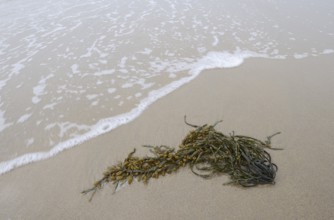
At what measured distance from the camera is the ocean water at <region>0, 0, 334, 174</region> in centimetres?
281

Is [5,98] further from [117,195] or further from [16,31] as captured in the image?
[16,31]

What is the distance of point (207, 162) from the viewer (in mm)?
2199

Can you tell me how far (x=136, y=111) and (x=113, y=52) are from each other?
5.71ft

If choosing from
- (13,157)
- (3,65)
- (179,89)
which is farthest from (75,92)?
(3,65)

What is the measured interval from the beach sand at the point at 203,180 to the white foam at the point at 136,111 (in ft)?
0.27

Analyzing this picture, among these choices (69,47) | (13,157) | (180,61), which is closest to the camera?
(13,157)

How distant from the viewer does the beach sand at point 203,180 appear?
187 centimetres

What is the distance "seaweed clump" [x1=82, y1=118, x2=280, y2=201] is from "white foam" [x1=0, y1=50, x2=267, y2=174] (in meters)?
0.58

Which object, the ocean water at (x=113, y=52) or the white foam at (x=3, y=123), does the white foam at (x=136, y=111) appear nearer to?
the ocean water at (x=113, y=52)

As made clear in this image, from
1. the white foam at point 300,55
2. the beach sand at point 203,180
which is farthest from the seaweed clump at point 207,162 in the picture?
the white foam at point 300,55

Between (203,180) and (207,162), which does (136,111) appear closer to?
(207,162)

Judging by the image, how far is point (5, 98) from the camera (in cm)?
323

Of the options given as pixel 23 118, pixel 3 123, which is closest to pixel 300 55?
pixel 23 118

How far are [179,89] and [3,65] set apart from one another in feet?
9.43
